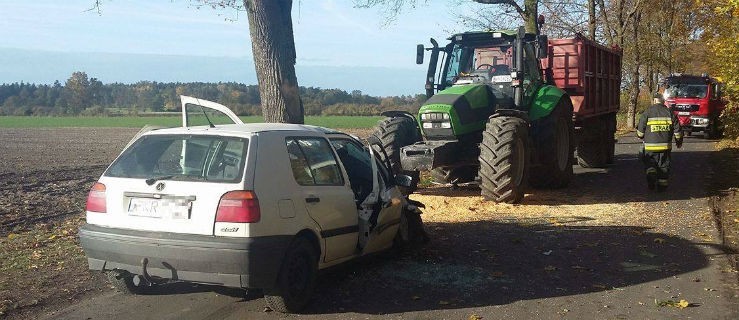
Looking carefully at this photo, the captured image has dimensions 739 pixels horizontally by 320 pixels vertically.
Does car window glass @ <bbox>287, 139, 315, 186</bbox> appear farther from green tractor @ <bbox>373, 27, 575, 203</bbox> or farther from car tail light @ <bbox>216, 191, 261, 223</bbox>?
green tractor @ <bbox>373, 27, 575, 203</bbox>

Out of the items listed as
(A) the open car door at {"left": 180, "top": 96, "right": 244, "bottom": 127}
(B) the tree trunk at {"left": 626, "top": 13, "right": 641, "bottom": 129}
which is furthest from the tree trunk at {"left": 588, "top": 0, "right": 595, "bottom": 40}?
(A) the open car door at {"left": 180, "top": 96, "right": 244, "bottom": 127}

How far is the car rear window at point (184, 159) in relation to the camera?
5.84 metres

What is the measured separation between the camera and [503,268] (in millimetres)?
7746

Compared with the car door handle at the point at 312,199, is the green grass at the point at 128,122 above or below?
below

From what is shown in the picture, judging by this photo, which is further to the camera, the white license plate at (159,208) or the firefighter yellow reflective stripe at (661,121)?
the firefighter yellow reflective stripe at (661,121)

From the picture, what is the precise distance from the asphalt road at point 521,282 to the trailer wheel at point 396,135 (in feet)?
7.23

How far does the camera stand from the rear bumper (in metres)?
5.54

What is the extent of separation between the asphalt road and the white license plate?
2.75 ft

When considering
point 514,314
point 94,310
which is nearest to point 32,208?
point 94,310

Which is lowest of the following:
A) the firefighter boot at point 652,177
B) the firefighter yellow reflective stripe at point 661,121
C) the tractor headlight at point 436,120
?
the firefighter boot at point 652,177

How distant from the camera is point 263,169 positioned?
5840mm

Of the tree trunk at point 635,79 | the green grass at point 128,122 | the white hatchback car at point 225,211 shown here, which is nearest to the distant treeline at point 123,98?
the green grass at point 128,122

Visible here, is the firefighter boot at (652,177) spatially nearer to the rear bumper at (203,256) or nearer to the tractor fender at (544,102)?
the tractor fender at (544,102)

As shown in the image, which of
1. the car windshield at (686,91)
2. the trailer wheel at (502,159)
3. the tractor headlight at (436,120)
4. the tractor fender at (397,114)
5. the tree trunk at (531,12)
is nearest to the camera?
the trailer wheel at (502,159)
